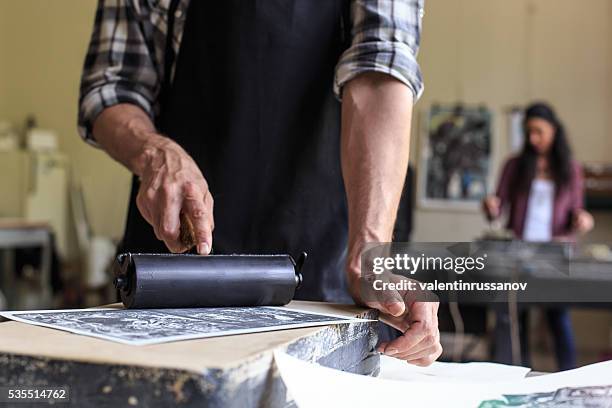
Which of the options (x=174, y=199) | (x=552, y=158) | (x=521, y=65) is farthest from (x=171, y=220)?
(x=521, y=65)

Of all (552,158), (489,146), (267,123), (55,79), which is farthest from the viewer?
(55,79)

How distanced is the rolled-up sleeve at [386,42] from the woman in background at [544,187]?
319cm

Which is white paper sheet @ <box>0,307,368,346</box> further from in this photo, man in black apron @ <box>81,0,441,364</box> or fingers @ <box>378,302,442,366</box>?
man in black apron @ <box>81,0,441,364</box>

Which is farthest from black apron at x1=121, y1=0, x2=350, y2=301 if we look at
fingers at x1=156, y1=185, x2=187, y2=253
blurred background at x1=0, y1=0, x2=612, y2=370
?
blurred background at x1=0, y1=0, x2=612, y2=370

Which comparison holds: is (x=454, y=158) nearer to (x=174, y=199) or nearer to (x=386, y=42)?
(x=386, y=42)

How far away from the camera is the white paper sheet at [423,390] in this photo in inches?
15.9

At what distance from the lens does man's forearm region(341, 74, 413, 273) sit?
30.8 inches

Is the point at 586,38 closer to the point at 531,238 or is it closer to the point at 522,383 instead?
the point at 531,238

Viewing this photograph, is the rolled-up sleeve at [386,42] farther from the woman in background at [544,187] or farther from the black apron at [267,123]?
the woman in background at [544,187]

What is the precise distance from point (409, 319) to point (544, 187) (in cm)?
367

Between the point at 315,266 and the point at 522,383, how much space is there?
49 centimetres

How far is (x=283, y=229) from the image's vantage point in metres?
0.94

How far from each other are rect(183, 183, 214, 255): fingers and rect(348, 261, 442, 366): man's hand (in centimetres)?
14

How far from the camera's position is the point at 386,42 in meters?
0.85
